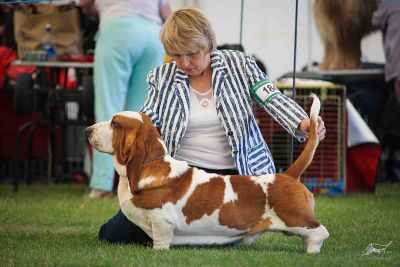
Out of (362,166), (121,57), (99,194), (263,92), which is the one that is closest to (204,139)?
(263,92)

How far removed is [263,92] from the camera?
428 cm

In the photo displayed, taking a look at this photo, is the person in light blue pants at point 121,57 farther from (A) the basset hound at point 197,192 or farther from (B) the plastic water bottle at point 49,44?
(A) the basset hound at point 197,192

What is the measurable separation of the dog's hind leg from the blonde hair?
0.67 metres

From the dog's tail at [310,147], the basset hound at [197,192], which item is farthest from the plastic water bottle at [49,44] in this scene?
the dog's tail at [310,147]

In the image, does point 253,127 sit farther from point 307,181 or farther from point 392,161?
point 392,161

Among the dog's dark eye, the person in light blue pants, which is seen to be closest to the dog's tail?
the dog's dark eye

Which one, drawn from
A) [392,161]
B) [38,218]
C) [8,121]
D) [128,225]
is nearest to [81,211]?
[38,218]

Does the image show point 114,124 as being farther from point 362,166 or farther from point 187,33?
point 362,166

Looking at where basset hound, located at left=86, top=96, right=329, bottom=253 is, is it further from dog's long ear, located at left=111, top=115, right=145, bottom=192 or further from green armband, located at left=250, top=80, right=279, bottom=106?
green armband, located at left=250, top=80, right=279, bottom=106

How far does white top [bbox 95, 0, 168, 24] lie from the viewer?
21.1 feet

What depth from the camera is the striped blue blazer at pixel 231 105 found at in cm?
426

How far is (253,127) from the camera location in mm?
4355

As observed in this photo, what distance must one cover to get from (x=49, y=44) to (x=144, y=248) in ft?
13.2

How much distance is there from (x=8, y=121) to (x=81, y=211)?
2.75 meters
